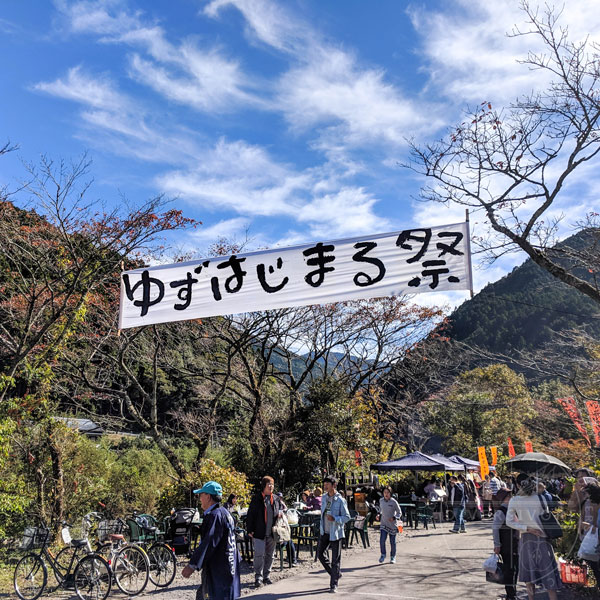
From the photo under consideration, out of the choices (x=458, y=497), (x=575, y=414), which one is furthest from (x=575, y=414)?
(x=458, y=497)

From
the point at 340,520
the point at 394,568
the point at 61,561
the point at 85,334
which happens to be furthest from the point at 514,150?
the point at 85,334

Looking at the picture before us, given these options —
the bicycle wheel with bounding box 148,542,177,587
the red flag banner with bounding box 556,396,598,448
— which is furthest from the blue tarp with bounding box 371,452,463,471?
the bicycle wheel with bounding box 148,542,177,587

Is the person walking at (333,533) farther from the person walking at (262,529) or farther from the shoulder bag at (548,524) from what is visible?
the shoulder bag at (548,524)

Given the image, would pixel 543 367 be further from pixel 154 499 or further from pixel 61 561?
pixel 154 499

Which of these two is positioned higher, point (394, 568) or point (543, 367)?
point (543, 367)

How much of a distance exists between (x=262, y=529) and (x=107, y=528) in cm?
275

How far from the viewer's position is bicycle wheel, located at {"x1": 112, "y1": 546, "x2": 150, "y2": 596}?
7566 mm

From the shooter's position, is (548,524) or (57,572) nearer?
(548,524)

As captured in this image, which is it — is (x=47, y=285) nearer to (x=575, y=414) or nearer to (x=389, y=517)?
(x=389, y=517)

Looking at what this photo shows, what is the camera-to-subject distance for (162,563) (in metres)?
8.24

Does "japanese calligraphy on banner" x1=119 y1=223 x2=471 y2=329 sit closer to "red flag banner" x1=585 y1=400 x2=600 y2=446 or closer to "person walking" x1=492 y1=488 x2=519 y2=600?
"person walking" x1=492 y1=488 x2=519 y2=600

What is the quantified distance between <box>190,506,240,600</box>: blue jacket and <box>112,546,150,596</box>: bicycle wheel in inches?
131

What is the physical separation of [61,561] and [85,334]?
6573mm

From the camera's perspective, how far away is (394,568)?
920 cm
